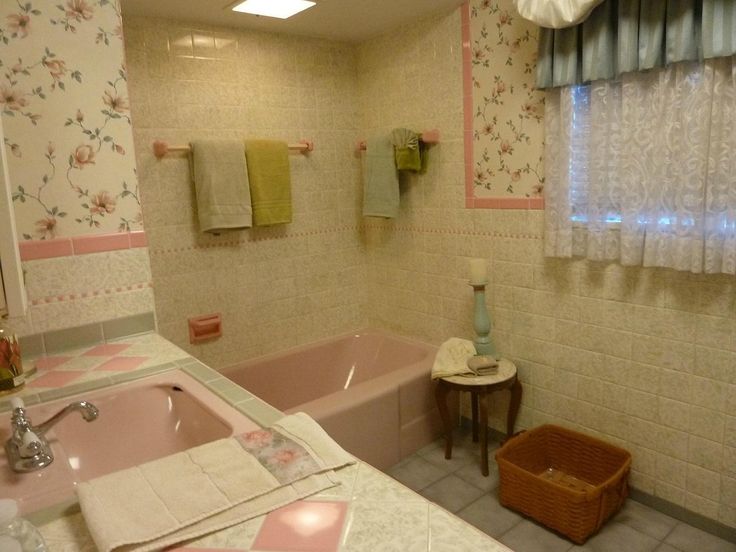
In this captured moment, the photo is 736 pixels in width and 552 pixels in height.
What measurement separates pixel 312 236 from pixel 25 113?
5.60 ft

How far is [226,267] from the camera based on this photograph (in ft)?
9.45

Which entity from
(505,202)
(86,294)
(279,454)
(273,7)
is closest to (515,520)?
(505,202)

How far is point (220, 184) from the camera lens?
2.63m

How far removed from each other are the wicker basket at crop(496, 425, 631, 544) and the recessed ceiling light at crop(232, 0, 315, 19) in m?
2.12

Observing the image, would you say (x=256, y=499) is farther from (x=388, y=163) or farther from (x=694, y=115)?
(x=388, y=163)

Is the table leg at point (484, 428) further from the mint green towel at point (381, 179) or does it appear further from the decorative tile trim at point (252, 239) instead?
the decorative tile trim at point (252, 239)

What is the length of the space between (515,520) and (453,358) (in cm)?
74

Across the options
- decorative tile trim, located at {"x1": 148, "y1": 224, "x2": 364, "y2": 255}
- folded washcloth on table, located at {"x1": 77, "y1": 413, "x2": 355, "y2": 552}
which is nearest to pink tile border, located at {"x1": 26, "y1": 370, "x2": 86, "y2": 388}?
folded washcloth on table, located at {"x1": 77, "y1": 413, "x2": 355, "y2": 552}

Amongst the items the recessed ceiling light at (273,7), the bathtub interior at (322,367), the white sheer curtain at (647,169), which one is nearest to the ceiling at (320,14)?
the recessed ceiling light at (273,7)

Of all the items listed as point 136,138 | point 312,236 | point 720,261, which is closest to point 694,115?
point 720,261

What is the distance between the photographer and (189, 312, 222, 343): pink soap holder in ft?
9.11

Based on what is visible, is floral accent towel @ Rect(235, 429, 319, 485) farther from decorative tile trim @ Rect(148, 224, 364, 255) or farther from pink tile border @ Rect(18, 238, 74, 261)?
decorative tile trim @ Rect(148, 224, 364, 255)

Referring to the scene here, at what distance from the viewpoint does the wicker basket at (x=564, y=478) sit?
1.99 m

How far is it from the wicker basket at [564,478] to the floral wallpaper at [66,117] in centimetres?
177
